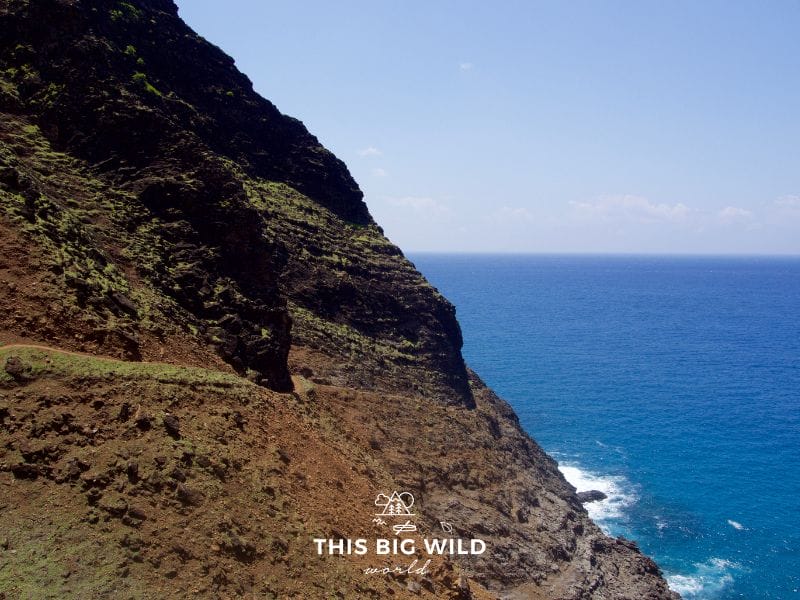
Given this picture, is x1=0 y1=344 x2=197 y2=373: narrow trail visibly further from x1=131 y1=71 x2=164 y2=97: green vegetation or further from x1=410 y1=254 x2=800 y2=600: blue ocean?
x1=410 y1=254 x2=800 y2=600: blue ocean

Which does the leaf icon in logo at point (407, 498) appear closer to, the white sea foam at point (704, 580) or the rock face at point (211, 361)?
the rock face at point (211, 361)

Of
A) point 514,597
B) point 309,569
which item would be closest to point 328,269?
point 514,597

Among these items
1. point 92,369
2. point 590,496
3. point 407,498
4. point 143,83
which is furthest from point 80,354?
point 590,496

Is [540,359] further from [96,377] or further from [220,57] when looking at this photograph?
[96,377]

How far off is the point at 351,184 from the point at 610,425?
52801mm

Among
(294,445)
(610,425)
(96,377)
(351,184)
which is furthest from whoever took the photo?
(610,425)

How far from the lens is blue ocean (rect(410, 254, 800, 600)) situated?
56000 mm

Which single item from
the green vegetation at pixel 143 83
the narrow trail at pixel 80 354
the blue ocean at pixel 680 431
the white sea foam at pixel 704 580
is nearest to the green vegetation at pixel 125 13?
the green vegetation at pixel 143 83

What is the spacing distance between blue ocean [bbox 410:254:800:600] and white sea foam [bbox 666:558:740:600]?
0.14m

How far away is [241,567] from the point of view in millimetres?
20281

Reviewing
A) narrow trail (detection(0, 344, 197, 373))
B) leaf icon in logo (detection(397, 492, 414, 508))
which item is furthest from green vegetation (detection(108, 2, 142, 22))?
leaf icon in logo (detection(397, 492, 414, 508))

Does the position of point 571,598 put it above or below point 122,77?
below

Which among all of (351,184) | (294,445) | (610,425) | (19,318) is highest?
(351,184)

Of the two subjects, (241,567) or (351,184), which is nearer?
(241,567)
